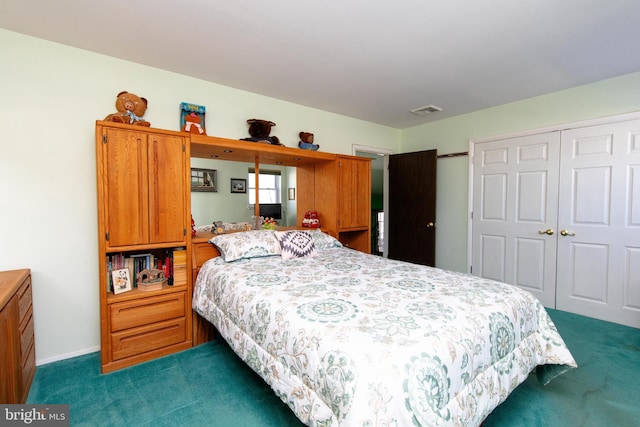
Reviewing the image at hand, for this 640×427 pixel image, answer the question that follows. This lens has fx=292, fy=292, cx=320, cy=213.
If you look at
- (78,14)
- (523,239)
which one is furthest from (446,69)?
(78,14)

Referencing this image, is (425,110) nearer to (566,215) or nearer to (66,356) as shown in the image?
(566,215)

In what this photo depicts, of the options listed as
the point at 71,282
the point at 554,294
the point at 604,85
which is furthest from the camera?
the point at 554,294

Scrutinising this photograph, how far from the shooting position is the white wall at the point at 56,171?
6.84 ft

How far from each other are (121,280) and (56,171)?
97 cm

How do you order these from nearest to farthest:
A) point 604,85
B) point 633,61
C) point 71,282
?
point 71,282 → point 633,61 → point 604,85

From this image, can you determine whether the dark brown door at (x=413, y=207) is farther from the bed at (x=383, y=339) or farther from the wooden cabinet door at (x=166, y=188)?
the wooden cabinet door at (x=166, y=188)

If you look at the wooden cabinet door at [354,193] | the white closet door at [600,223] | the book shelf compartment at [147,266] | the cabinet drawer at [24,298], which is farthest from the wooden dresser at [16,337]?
the white closet door at [600,223]

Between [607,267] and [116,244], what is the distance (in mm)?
4499

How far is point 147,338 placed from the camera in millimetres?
2250

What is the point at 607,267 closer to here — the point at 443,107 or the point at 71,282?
the point at 443,107

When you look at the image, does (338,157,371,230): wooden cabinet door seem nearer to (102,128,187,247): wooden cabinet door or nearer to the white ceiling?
the white ceiling

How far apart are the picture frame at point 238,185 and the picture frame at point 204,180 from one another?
0.59ft

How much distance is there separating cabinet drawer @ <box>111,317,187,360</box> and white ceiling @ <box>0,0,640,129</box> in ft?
→ 7.10

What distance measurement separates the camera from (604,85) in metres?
2.89
